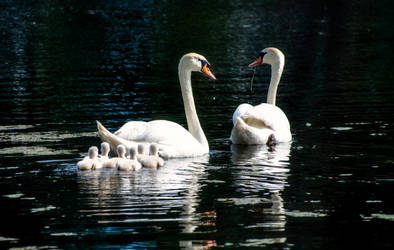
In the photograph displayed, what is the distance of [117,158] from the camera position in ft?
40.8

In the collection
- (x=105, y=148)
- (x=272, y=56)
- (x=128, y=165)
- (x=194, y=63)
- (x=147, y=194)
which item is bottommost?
(x=147, y=194)

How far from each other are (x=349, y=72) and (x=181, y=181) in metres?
14.3

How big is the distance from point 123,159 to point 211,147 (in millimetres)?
2756

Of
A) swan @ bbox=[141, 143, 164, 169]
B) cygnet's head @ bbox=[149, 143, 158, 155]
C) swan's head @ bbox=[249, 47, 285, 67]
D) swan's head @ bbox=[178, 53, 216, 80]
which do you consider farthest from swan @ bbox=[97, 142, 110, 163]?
swan's head @ bbox=[249, 47, 285, 67]

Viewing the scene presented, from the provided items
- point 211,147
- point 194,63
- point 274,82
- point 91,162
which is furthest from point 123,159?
point 274,82

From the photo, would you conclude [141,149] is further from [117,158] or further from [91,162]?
[91,162]

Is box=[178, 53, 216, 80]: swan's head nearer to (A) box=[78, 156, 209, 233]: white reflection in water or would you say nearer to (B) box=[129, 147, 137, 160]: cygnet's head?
(A) box=[78, 156, 209, 233]: white reflection in water

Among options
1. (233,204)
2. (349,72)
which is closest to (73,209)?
(233,204)

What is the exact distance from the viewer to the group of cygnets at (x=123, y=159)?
1229 cm

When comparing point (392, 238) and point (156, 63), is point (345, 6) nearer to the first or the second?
point (156, 63)

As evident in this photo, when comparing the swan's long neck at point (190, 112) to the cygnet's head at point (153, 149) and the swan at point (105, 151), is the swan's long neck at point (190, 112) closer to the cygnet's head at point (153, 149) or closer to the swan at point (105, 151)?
the cygnet's head at point (153, 149)

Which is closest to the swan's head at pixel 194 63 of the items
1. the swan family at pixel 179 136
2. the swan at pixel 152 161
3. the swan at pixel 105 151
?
the swan family at pixel 179 136

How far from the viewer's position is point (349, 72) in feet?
81.8

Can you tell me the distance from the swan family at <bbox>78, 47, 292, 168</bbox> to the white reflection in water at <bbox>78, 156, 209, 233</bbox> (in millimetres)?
215
